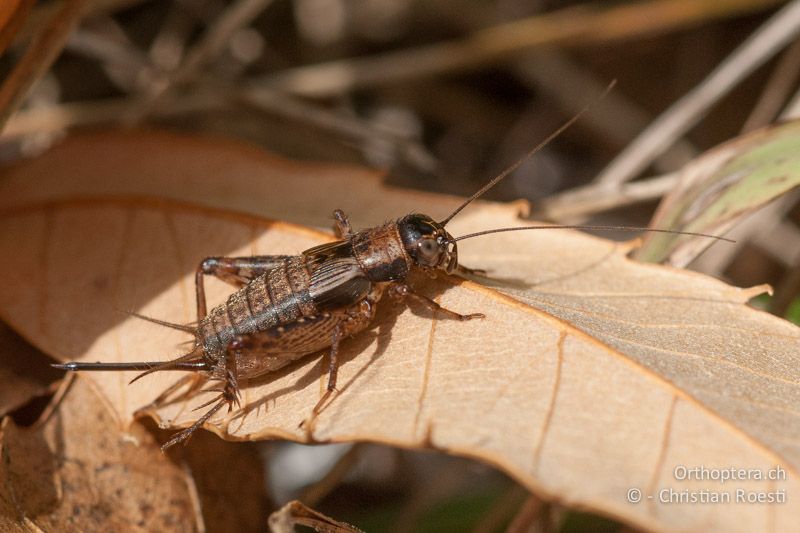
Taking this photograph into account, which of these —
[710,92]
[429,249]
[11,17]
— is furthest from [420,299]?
[710,92]

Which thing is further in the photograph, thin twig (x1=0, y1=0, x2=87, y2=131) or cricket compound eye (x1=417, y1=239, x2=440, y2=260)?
thin twig (x1=0, y1=0, x2=87, y2=131)

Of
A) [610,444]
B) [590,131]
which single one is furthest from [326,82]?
[610,444]

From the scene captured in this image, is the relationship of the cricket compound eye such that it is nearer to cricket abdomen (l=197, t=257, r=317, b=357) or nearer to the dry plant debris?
the dry plant debris

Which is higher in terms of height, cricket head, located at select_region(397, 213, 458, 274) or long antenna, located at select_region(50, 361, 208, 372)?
cricket head, located at select_region(397, 213, 458, 274)

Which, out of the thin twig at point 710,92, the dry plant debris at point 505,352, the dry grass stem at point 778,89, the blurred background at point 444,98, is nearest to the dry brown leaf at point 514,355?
the dry plant debris at point 505,352

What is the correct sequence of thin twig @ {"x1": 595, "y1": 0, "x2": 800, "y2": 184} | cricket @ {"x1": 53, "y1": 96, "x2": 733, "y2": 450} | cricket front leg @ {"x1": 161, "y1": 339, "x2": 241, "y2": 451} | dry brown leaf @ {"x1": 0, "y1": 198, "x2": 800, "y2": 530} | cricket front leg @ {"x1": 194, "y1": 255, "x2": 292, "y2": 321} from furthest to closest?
thin twig @ {"x1": 595, "y1": 0, "x2": 800, "y2": 184} < cricket front leg @ {"x1": 194, "y1": 255, "x2": 292, "y2": 321} < cricket @ {"x1": 53, "y1": 96, "x2": 733, "y2": 450} < cricket front leg @ {"x1": 161, "y1": 339, "x2": 241, "y2": 451} < dry brown leaf @ {"x1": 0, "y1": 198, "x2": 800, "y2": 530}

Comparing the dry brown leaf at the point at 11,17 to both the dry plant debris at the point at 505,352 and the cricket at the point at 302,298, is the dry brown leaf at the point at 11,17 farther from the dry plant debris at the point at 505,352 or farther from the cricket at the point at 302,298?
the cricket at the point at 302,298

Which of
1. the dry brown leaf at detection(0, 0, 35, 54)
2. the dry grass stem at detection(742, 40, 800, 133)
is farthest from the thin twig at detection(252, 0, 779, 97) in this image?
the dry brown leaf at detection(0, 0, 35, 54)

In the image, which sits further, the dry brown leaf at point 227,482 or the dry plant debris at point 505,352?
the dry brown leaf at point 227,482
